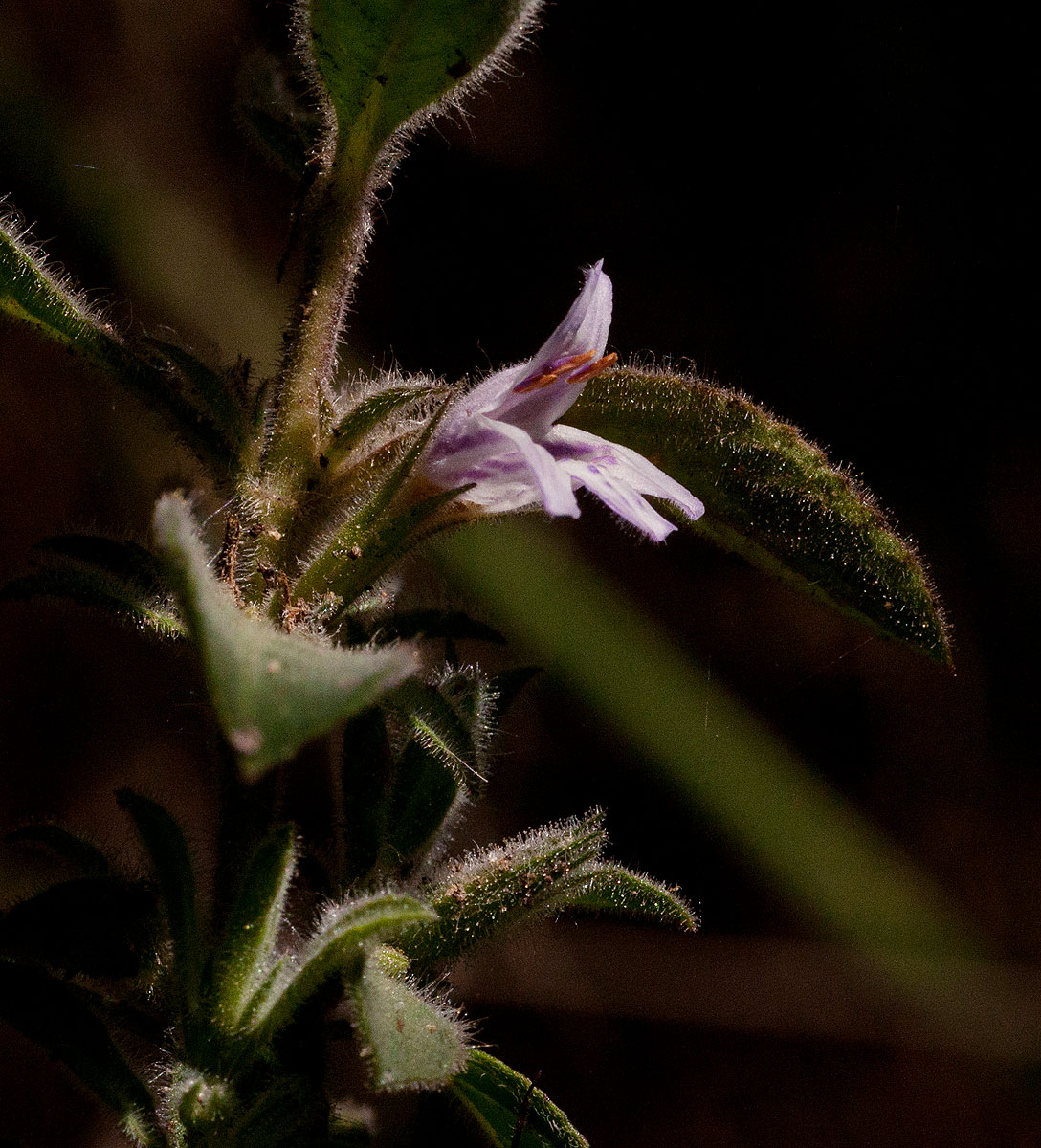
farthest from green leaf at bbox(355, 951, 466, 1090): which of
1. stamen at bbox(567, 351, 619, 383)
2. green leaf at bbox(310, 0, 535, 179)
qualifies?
green leaf at bbox(310, 0, 535, 179)

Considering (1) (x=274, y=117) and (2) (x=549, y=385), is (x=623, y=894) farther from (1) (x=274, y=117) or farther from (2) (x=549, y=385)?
(1) (x=274, y=117)

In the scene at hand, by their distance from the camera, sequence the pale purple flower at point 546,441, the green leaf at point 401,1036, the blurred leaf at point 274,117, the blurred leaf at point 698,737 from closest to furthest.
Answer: the green leaf at point 401,1036 < the pale purple flower at point 546,441 < the blurred leaf at point 274,117 < the blurred leaf at point 698,737

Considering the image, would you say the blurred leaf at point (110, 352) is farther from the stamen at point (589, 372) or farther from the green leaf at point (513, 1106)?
the green leaf at point (513, 1106)

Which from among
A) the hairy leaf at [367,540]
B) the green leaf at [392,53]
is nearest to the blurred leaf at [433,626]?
the hairy leaf at [367,540]

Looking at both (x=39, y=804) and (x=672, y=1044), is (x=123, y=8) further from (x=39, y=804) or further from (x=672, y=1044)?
(x=672, y=1044)

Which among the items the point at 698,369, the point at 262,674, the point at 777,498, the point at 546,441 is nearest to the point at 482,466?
the point at 546,441

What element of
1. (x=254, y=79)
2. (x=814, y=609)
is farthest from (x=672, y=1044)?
(x=254, y=79)
